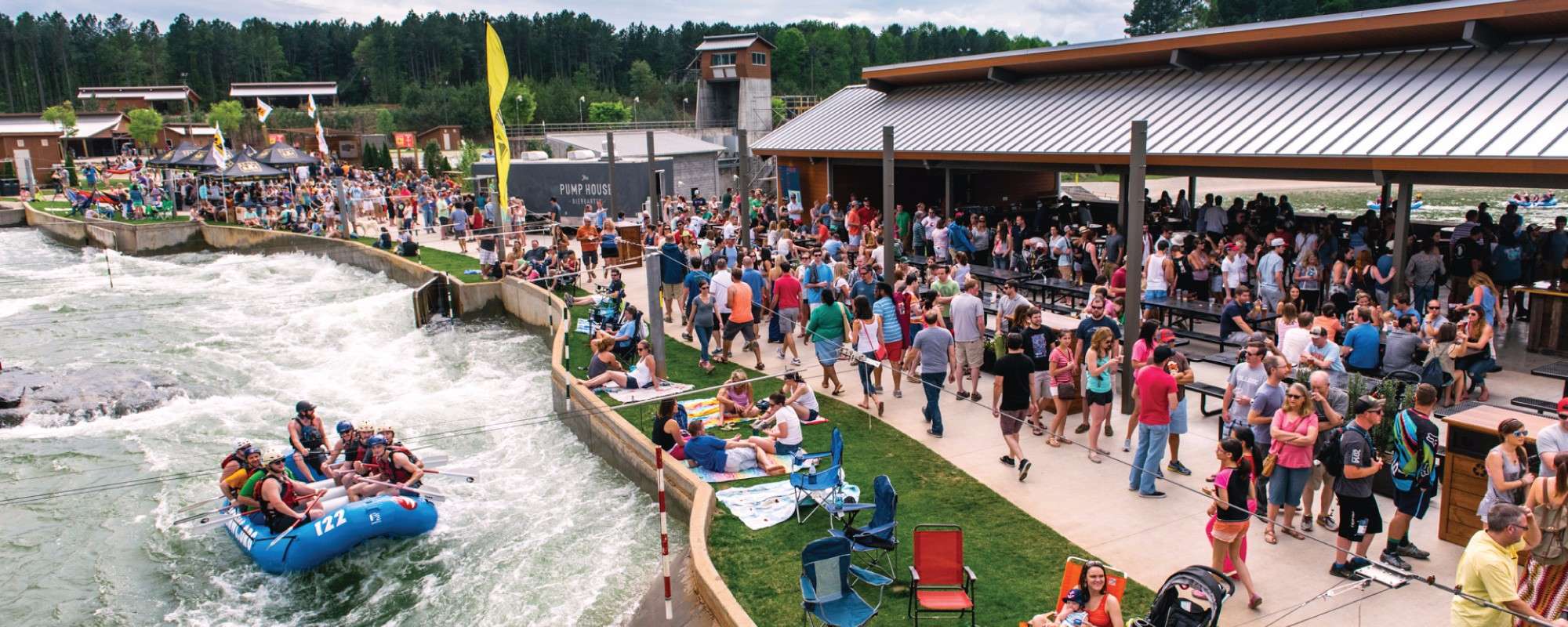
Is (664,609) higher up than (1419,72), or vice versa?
(1419,72)

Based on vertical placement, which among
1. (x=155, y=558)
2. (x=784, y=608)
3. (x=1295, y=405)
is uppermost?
(x=1295, y=405)

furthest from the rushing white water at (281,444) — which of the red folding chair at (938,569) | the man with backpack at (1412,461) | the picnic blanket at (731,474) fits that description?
the man with backpack at (1412,461)

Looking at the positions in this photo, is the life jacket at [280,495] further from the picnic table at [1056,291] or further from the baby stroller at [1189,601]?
the picnic table at [1056,291]

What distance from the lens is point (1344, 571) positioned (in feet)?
26.0

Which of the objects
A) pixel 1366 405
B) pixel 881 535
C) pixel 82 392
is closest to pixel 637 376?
pixel 881 535

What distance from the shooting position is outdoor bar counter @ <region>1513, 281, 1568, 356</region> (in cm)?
1307

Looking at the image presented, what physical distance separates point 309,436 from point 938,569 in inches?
339

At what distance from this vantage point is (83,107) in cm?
9519

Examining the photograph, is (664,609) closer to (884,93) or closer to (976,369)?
(976,369)

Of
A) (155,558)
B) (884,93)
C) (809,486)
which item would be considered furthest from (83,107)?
(809,486)

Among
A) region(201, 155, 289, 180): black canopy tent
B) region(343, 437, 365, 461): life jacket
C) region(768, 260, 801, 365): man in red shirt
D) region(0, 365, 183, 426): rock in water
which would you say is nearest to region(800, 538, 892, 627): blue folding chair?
region(343, 437, 365, 461): life jacket

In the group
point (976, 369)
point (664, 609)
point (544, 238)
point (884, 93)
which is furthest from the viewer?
point (544, 238)

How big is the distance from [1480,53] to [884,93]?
15.3 m

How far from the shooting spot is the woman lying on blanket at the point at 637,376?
14.5m
